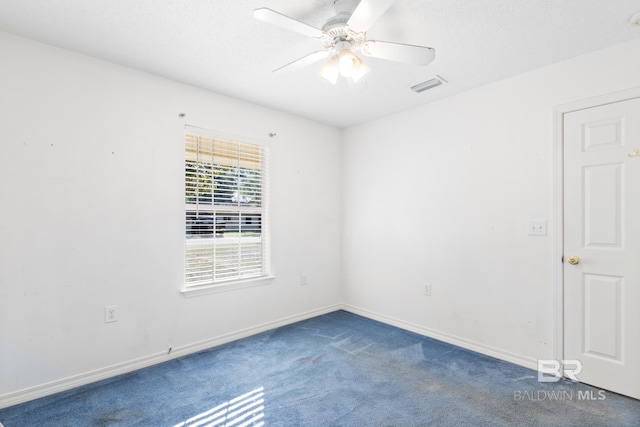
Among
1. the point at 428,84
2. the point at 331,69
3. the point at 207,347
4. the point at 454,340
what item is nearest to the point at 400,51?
the point at 331,69

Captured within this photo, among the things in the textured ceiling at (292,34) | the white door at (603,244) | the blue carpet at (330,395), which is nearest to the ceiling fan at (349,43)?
the textured ceiling at (292,34)

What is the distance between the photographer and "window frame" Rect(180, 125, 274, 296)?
2.94 meters

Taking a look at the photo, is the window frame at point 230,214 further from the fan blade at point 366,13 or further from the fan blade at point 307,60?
the fan blade at point 366,13

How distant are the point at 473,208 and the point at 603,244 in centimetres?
97

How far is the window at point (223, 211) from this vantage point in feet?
9.80

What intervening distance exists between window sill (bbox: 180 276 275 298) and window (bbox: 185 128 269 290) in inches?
1.4

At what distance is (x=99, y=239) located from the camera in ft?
8.07

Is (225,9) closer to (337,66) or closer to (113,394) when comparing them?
(337,66)

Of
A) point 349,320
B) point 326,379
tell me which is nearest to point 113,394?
point 326,379

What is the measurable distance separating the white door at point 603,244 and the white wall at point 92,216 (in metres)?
2.87

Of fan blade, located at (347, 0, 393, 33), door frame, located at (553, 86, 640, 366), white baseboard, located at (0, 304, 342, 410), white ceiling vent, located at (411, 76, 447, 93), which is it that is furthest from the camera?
white ceiling vent, located at (411, 76, 447, 93)

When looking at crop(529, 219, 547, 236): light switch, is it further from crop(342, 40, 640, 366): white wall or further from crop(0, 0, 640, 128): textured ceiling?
crop(0, 0, 640, 128): textured ceiling

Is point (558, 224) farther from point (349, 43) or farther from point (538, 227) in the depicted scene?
point (349, 43)

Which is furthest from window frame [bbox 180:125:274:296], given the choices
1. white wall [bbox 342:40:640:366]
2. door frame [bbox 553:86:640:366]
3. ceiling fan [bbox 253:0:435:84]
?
door frame [bbox 553:86:640:366]
